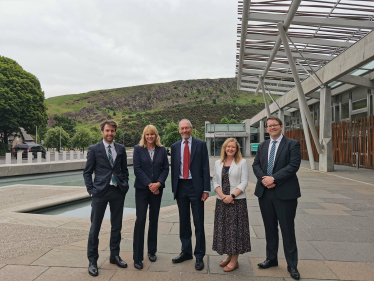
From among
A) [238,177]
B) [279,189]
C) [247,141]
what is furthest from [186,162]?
[247,141]

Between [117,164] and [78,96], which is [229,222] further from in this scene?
[78,96]

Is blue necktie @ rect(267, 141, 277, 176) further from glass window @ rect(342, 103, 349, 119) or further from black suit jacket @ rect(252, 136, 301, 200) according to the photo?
glass window @ rect(342, 103, 349, 119)

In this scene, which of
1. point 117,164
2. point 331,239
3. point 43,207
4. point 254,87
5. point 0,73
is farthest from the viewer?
point 0,73

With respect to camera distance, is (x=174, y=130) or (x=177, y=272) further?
(x=174, y=130)

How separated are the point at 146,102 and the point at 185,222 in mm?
178849

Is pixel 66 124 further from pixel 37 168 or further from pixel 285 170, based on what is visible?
pixel 285 170

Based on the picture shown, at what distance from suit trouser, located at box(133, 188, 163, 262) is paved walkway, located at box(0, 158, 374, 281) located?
0.18 metres

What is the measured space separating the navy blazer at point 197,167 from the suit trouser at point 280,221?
2.32ft

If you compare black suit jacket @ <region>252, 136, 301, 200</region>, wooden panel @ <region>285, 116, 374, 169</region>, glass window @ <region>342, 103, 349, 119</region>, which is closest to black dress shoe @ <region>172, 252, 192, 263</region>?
black suit jacket @ <region>252, 136, 301, 200</region>

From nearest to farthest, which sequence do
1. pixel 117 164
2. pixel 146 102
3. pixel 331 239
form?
pixel 117 164 → pixel 331 239 → pixel 146 102

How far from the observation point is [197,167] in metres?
3.54

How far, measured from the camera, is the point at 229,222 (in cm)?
332

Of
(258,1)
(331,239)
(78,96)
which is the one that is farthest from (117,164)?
(78,96)

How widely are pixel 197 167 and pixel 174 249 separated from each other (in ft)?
4.22
